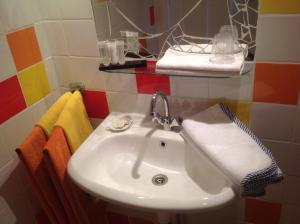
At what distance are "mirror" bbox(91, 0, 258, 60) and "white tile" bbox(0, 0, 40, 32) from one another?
0.24m

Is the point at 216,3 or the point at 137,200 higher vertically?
the point at 216,3

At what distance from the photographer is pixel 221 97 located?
1062 mm

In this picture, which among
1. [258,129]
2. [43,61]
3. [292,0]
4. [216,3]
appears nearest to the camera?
[292,0]

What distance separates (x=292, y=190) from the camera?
1.12 m

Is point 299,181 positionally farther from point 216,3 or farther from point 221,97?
point 216,3

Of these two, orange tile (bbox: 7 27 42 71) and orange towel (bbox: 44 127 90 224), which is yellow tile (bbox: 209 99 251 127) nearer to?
orange towel (bbox: 44 127 90 224)

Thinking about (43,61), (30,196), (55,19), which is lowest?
(30,196)

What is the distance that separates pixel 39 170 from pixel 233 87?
30.2 inches

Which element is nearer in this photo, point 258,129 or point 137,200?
point 137,200

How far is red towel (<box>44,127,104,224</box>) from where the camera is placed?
1.04m

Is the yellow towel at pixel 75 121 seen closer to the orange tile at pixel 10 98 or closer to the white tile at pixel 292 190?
the orange tile at pixel 10 98

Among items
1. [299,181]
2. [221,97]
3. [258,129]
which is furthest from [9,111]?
[299,181]

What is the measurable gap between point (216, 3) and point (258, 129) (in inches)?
18.0

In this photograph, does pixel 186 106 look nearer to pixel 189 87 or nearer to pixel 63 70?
pixel 189 87
